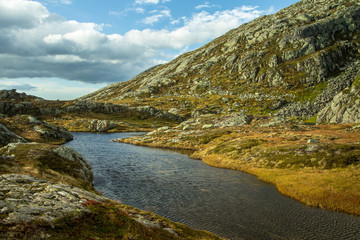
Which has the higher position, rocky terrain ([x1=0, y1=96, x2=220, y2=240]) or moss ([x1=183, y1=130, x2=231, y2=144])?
rocky terrain ([x1=0, y1=96, x2=220, y2=240])

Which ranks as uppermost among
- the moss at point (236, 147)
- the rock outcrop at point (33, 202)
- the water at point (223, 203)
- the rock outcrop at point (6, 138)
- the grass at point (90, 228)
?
the rock outcrop at point (6, 138)

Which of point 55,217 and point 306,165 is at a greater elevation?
point 55,217

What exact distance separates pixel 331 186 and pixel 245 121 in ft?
298

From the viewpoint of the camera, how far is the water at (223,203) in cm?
2542

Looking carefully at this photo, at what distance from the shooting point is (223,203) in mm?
33219

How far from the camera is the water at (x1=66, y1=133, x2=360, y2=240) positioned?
25.4 meters

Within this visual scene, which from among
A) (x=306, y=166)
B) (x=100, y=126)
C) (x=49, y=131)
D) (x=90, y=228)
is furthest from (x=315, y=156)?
(x=100, y=126)

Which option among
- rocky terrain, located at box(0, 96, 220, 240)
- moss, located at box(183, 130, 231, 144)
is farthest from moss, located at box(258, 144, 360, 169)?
moss, located at box(183, 130, 231, 144)

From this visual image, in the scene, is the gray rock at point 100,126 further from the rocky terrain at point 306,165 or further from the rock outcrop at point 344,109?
the rock outcrop at point 344,109

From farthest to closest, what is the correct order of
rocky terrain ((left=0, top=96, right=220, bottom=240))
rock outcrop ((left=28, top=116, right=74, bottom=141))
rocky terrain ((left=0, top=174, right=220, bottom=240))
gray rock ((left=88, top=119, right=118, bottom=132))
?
1. gray rock ((left=88, top=119, right=118, bottom=132))
2. rock outcrop ((left=28, top=116, right=74, bottom=141))
3. rocky terrain ((left=0, top=96, right=220, bottom=240))
4. rocky terrain ((left=0, top=174, right=220, bottom=240))

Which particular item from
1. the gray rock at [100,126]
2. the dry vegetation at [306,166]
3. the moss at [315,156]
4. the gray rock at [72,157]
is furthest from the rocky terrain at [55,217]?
the gray rock at [100,126]

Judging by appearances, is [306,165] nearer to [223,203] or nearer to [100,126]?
[223,203]

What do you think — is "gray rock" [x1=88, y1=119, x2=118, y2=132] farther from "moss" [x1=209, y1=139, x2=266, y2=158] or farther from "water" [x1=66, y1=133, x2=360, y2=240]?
"water" [x1=66, y1=133, x2=360, y2=240]

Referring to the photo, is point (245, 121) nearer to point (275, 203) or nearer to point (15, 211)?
point (275, 203)
